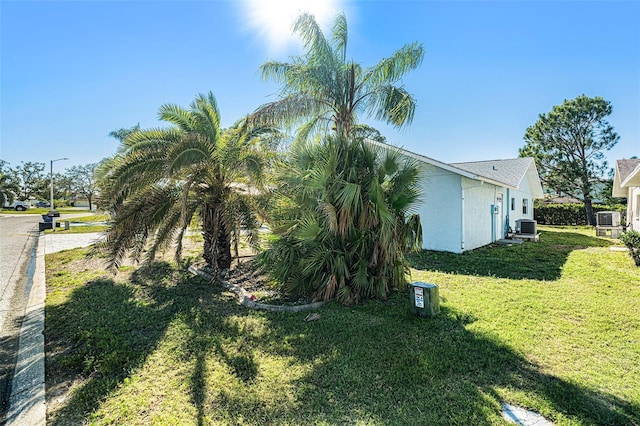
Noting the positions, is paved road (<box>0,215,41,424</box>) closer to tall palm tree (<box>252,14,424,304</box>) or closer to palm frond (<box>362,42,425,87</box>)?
tall palm tree (<box>252,14,424,304</box>)

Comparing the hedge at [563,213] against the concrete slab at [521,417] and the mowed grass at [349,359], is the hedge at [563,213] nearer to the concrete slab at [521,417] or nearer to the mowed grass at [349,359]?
the mowed grass at [349,359]

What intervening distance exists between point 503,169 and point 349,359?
19.1 m

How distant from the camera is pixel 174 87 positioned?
1043cm

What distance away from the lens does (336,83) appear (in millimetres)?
11414

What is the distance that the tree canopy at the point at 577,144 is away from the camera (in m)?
27.0

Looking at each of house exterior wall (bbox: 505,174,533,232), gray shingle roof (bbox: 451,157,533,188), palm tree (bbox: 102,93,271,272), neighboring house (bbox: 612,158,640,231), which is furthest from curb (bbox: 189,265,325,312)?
house exterior wall (bbox: 505,174,533,232)

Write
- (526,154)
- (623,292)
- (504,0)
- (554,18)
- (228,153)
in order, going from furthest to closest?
(526,154) → (554,18) → (504,0) → (228,153) → (623,292)

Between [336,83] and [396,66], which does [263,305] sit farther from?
[396,66]

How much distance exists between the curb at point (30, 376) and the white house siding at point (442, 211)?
11.5 m

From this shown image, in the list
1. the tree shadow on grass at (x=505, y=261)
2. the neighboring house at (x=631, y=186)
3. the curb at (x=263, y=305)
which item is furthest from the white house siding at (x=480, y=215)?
the curb at (x=263, y=305)

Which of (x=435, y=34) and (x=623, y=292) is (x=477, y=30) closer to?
(x=435, y=34)

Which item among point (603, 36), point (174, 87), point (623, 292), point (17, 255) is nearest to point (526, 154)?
point (603, 36)

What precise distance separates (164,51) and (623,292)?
43.3 ft

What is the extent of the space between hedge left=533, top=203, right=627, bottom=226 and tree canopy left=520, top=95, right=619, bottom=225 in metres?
0.75
